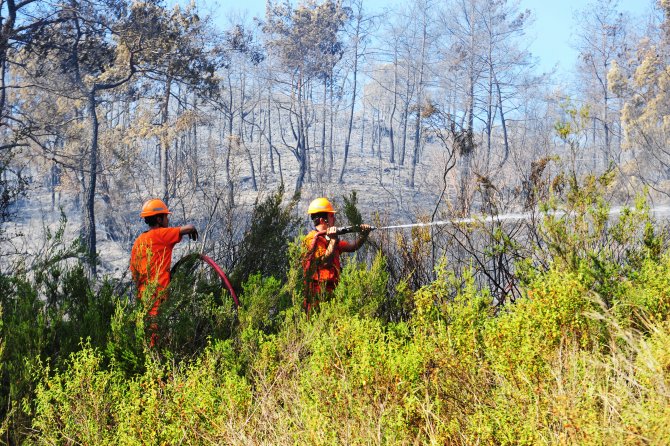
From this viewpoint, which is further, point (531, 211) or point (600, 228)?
point (531, 211)

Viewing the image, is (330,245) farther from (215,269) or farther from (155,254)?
(155,254)

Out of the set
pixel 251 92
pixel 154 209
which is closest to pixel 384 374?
pixel 154 209

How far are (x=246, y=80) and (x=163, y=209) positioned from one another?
Answer: 39083mm

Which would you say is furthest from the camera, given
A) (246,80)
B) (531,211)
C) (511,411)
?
(246,80)

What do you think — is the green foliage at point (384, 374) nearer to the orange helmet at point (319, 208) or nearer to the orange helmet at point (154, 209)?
the orange helmet at point (319, 208)

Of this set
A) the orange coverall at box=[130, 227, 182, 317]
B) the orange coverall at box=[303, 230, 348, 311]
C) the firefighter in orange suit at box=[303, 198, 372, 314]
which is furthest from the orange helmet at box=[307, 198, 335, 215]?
the orange coverall at box=[130, 227, 182, 317]

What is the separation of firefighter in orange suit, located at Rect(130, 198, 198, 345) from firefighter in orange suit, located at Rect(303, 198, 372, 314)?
37.3 inches

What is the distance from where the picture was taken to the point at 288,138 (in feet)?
223

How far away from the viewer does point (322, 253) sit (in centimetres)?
588

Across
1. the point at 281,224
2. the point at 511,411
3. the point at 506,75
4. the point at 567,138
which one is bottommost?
the point at 511,411

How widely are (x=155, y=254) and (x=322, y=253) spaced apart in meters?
1.30

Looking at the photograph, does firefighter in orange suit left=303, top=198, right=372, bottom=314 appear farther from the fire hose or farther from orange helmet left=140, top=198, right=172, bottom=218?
orange helmet left=140, top=198, right=172, bottom=218

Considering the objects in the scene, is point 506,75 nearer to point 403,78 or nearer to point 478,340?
point 403,78

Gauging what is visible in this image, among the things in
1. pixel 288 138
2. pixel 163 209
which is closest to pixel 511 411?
pixel 163 209
